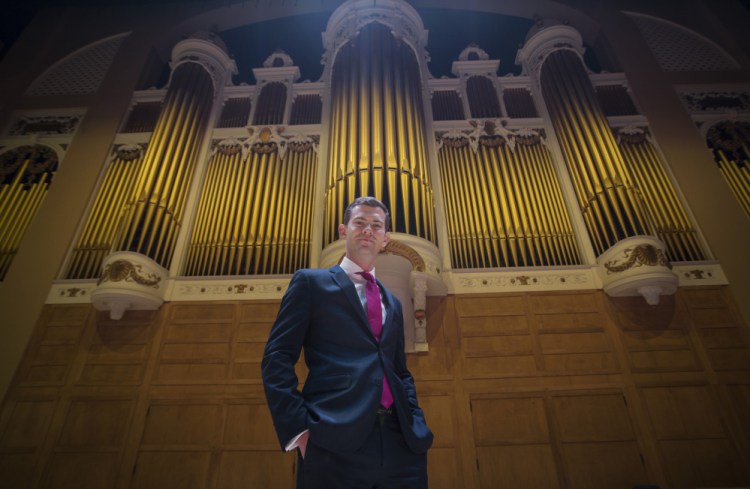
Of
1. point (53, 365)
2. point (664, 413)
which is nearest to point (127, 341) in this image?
point (53, 365)

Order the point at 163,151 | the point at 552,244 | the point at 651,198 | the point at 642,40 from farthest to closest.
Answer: the point at 642,40
the point at 163,151
the point at 651,198
the point at 552,244

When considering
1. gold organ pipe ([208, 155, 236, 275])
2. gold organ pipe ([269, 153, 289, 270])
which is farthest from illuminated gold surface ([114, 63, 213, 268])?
gold organ pipe ([269, 153, 289, 270])

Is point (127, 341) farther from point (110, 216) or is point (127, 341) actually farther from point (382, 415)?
point (382, 415)

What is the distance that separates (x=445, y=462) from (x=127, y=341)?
2.81 metres

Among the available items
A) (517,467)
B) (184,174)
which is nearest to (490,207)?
(517,467)

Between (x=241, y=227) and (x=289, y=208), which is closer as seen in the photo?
(x=241, y=227)

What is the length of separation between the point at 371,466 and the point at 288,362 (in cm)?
43

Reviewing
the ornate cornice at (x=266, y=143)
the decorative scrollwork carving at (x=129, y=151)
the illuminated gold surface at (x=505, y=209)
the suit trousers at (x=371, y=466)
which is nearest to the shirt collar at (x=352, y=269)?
the suit trousers at (x=371, y=466)

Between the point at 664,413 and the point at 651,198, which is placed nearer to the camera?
the point at 664,413

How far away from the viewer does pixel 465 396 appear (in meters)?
3.57

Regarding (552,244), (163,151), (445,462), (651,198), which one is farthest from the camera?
(163,151)

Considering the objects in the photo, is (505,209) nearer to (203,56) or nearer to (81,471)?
(81,471)

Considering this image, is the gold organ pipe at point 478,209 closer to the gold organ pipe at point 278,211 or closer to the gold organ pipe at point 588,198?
the gold organ pipe at point 588,198

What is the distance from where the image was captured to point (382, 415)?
155 centimetres
